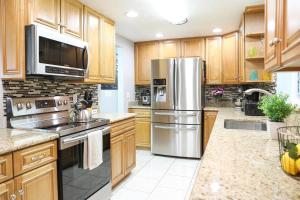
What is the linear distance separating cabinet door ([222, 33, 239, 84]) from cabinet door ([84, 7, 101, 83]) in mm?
2323

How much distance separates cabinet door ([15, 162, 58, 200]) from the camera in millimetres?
1397

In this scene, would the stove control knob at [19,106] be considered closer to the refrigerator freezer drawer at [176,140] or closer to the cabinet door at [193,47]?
the refrigerator freezer drawer at [176,140]

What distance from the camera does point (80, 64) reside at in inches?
92.0

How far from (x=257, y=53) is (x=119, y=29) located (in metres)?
2.18

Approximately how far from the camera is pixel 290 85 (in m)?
2.59

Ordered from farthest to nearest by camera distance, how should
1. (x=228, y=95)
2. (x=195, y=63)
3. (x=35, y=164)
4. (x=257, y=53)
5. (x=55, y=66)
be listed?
(x=228, y=95) → (x=195, y=63) → (x=257, y=53) → (x=55, y=66) → (x=35, y=164)

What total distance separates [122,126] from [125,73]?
67.8 inches

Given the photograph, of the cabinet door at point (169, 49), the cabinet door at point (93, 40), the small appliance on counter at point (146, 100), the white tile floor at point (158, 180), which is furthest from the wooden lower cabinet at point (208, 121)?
the cabinet door at point (93, 40)

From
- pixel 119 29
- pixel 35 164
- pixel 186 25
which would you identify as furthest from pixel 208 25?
pixel 35 164

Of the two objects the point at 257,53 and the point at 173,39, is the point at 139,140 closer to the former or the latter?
the point at 173,39

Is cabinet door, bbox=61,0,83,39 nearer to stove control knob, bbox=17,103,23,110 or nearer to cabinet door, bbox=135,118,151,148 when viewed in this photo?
stove control knob, bbox=17,103,23,110

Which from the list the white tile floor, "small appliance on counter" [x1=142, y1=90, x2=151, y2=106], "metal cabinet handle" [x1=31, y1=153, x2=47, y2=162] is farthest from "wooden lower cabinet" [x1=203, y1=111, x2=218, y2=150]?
"metal cabinet handle" [x1=31, y1=153, x2=47, y2=162]

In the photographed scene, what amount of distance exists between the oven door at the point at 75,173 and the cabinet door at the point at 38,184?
7 cm

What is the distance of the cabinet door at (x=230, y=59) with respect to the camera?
3789 mm
